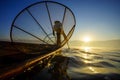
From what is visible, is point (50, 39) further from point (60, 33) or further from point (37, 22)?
point (37, 22)

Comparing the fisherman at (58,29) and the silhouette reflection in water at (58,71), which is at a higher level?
the fisherman at (58,29)

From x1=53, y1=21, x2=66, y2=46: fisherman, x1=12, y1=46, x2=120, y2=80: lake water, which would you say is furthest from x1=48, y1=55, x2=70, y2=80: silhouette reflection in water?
x1=53, y1=21, x2=66, y2=46: fisherman

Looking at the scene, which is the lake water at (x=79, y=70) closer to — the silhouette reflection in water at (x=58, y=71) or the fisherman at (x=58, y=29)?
the silhouette reflection in water at (x=58, y=71)

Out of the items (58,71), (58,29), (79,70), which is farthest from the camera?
(58,29)

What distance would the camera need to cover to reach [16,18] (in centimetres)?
852

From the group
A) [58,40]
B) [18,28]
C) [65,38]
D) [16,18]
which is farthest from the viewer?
[58,40]

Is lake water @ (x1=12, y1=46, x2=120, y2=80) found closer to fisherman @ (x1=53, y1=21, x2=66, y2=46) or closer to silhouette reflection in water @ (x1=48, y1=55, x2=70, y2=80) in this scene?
silhouette reflection in water @ (x1=48, y1=55, x2=70, y2=80)

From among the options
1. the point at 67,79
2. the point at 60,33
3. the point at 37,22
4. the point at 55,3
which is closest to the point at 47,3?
the point at 55,3

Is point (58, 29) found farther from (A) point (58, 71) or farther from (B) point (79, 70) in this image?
(A) point (58, 71)

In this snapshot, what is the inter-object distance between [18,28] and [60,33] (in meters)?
4.17

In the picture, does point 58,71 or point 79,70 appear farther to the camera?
point 79,70

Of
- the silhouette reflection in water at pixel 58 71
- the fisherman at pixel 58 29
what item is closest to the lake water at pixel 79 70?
the silhouette reflection in water at pixel 58 71

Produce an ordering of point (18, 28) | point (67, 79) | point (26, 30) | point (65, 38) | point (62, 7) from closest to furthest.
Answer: point (67, 79), point (18, 28), point (26, 30), point (62, 7), point (65, 38)

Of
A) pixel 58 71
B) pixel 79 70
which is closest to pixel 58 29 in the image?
pixel 79 70
